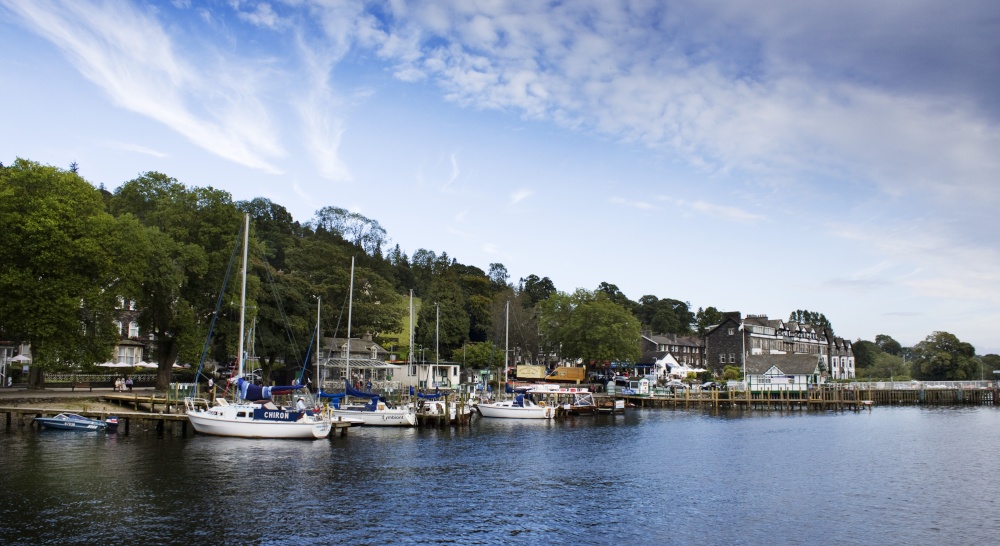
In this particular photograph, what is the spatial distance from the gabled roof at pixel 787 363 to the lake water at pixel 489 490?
5362cm

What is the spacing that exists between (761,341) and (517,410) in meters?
77.4

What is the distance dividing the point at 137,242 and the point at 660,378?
270ft

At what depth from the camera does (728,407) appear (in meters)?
84.9

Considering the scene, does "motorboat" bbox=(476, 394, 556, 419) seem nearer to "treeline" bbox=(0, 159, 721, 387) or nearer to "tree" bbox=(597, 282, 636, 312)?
"treeline" bbox=(0, 159, 721, 387)

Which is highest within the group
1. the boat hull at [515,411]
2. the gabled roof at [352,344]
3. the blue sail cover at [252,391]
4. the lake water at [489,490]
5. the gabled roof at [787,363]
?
the gabled roof at [352,344]

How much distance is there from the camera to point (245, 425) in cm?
4119

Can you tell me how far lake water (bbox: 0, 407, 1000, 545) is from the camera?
21766mm

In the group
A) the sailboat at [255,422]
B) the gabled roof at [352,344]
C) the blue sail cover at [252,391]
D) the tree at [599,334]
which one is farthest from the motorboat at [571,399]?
the blue sail cover at [252,391]

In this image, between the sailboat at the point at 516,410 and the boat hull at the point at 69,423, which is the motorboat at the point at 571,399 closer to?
the sailboat at the point at 516,410

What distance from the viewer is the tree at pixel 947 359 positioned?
381ft

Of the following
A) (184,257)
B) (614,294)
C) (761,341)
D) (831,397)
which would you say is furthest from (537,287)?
(184,257)

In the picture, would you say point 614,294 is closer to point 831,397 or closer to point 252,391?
point 831,397

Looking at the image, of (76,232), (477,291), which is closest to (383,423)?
(76,232)

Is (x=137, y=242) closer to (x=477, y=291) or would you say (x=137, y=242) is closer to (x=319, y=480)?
(x=319, y=480)
